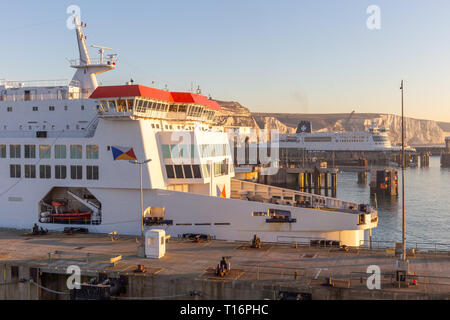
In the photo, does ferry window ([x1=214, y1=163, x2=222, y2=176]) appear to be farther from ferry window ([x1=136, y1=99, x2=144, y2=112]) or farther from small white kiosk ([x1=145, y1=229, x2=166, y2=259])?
small white kiosk ([x1=145, y1=229, x2=166, y2=259])

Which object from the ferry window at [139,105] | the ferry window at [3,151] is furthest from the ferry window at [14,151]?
the ferry window at [139,105]

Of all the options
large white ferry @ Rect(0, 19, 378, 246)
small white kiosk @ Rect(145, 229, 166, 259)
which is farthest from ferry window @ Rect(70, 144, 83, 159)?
small white kiosk @ Rect(145, 229, 166, 259)

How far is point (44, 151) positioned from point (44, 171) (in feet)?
4.08

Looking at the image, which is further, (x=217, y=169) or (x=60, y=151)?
(x=217, y=169)

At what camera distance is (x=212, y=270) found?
18.8 m

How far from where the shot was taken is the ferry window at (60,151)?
2719 centimetres

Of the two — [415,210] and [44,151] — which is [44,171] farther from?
[415,210]

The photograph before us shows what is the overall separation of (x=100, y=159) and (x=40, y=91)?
8.26 meters

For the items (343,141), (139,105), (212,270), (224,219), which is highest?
Answer: (139,105)

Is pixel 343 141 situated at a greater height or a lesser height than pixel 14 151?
greater

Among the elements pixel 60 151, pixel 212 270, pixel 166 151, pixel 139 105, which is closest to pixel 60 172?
pixel 60 151

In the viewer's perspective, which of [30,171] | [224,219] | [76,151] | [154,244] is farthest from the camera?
[30,171]

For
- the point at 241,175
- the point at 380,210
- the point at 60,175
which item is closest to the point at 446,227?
the point at 380,210
